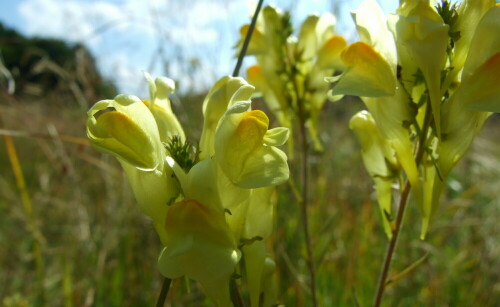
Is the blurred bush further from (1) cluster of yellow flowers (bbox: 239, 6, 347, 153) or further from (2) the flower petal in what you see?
(2) the flower petal

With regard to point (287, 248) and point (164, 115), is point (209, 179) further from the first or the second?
point (287, 248)

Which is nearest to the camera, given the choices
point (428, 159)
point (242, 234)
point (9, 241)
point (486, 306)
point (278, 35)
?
point (242, 234)

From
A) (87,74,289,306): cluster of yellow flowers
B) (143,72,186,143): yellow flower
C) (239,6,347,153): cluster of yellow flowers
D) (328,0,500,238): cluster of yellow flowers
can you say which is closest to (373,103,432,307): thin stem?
(328,0,500,238): cluster of yellow flowers

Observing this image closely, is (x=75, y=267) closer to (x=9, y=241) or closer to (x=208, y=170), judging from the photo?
(x=9, y=241)

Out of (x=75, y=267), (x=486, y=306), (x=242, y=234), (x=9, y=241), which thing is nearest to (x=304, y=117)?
(x=242, y=234)

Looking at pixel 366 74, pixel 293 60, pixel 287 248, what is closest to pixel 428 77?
pixel 366 74

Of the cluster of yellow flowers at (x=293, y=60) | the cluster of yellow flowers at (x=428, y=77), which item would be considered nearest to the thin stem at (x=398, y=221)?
the cluster of yellow flowers at (x=428, y=77)
